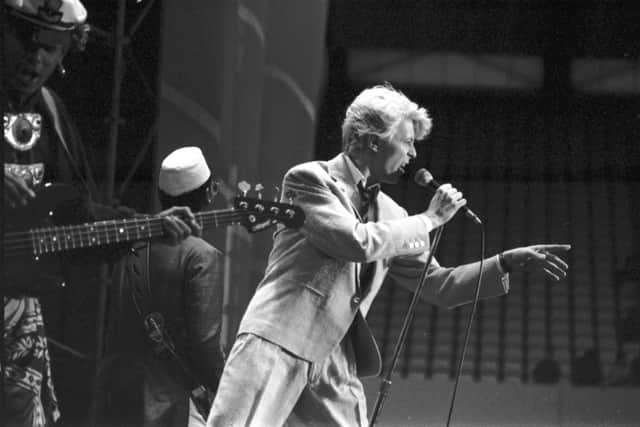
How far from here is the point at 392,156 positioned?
11.2ft

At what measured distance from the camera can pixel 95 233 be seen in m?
3.12

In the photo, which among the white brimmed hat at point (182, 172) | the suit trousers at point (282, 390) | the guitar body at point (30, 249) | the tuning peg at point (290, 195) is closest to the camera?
the guitar body at point (30, 249)

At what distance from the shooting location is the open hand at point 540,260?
3.43 metres

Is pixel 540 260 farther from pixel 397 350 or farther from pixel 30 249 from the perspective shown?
pixel 30 249

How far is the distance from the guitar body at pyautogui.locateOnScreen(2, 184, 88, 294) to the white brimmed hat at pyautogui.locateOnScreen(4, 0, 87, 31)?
0.41 meters

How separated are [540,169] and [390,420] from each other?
1078 mm

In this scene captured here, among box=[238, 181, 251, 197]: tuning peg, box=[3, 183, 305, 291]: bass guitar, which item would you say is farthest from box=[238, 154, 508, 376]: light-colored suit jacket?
box=[3, 183, 305, 291]: bass guitar

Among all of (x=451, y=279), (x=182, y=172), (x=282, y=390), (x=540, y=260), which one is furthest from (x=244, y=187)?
(x=540, y=260)

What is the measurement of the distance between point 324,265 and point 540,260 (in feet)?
2.04

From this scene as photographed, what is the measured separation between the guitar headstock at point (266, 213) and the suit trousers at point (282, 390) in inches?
12.1

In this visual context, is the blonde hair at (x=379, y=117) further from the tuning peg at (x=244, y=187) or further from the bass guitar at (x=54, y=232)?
the bass guitar at (x=54, y=232)

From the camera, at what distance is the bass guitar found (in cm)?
301

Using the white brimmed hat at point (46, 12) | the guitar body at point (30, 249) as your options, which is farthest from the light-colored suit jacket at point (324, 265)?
the white brimmed hat at point (46, 12)

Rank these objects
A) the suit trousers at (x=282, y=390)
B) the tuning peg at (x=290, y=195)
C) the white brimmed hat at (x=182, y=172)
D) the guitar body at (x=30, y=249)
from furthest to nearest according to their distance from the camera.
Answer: the white brimmed hat at (x=182, y=172), the tuning peg at (x=290, y=195), the suit trousers at (x=282, y=390), the guitar body at (x=30, y=249)
